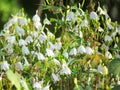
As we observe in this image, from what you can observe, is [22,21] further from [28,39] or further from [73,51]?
[73,51]

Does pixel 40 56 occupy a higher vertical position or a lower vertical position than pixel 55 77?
higher

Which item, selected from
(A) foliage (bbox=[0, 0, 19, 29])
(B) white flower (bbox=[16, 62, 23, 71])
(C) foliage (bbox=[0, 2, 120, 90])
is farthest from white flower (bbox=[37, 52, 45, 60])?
(A) foliage (bbox=[0, 0, 19, 29])

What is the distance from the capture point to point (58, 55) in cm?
240

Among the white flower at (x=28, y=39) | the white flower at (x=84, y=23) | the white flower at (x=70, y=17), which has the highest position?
the white flower at (x=70, y=17)

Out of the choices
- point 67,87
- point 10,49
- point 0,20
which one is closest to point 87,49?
point 67,87

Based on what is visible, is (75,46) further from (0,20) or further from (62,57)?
(0,20)

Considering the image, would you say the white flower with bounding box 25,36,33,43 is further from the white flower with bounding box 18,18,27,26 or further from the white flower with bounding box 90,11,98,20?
the white flower with bounding box 90,11,98,20

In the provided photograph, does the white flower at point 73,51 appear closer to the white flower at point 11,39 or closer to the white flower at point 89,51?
the white flower at point 89,51

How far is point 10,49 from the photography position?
2.35 m

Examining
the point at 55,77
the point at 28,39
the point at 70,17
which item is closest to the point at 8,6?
the point at 70,17

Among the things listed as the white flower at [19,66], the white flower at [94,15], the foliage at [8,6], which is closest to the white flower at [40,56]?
the white flower at [19,66]

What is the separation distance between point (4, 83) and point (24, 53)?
8.3 inches

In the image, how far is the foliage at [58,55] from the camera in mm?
2289

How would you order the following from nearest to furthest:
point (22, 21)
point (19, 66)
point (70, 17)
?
point (19, 66)
point (22, 21)
point (70, 17)
